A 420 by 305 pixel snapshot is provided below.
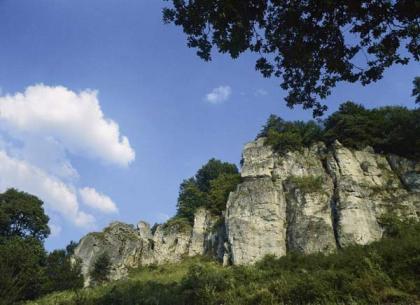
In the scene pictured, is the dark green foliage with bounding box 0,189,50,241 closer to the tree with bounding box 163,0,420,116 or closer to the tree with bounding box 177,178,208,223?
the tree with bounding box 177,178,208,223

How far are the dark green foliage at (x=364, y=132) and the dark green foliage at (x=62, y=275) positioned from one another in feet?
82.5

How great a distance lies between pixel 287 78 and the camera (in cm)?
1146

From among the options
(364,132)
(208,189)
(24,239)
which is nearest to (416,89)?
(364,132)

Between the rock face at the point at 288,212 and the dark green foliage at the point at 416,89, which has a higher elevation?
the dark green foliage at the point at 416,89

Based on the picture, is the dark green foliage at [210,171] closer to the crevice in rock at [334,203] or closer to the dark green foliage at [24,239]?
the crevice in rock at [334,203]

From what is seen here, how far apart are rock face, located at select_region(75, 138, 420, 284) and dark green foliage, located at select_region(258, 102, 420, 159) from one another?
1.40 metres

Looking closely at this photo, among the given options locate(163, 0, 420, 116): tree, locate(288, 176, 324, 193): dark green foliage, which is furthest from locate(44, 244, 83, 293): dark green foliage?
locate(163, 0, 420, 116): tree

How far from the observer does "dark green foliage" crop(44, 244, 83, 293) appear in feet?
121

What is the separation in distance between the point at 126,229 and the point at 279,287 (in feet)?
108

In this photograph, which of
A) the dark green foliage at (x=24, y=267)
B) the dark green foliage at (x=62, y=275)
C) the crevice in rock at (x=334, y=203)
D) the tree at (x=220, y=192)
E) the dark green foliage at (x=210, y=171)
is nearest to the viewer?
the crevice in rock at (x=334, y=203)

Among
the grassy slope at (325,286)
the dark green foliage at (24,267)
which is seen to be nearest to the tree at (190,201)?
the dark green foliage at (24,267)

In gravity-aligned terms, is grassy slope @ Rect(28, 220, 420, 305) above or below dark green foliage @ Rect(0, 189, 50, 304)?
below

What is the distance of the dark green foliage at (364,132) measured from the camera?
4391 centimetres

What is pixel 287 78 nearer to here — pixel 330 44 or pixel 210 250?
pixel 330 44
